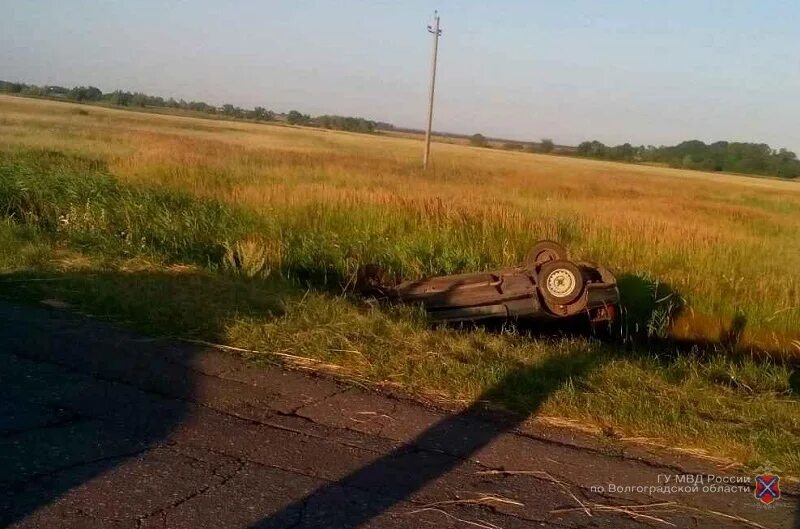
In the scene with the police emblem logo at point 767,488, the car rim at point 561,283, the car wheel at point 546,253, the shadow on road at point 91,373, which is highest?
the car wheel at point 546,253

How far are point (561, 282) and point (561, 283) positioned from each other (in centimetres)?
1

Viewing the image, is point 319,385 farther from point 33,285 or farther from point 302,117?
point 302,117

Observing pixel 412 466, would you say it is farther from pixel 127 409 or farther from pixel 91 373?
pixel 91 373

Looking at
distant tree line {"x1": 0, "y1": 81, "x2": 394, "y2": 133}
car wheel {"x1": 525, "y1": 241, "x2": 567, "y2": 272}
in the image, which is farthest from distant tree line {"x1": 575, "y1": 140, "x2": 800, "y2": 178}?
car wheel {"x1": 525, "y1": 241, "x2": 567, "y2": 272}

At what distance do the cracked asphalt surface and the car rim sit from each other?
3.62m

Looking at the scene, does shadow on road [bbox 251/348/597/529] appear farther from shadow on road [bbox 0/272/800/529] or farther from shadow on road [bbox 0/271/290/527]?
shadow on road [bbox 0/271/290/527]

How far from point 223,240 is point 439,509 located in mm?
9818

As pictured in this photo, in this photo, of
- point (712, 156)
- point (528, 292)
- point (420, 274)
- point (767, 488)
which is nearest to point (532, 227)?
point (420, 274)

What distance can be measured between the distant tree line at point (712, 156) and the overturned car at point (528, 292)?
254ft

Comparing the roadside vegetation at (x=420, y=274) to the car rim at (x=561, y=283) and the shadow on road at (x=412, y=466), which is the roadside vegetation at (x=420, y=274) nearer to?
the shadow on road at (x=412, y=466)

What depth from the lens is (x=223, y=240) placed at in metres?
13.1

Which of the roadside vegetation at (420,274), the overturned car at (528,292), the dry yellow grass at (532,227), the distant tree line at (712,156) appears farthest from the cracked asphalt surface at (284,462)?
the distant tree line at (712,156)

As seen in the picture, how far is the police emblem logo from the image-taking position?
13.6 feet

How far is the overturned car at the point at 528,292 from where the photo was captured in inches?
340
